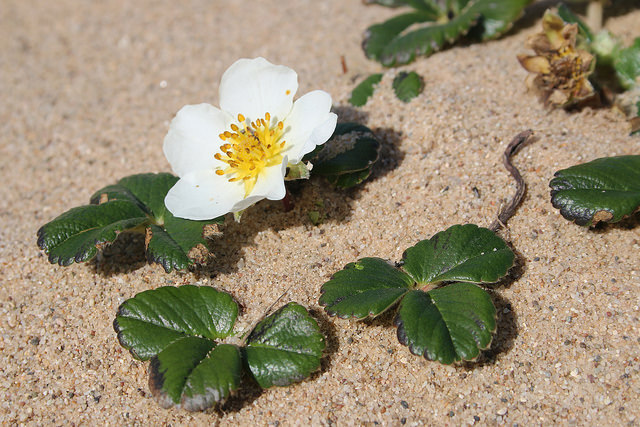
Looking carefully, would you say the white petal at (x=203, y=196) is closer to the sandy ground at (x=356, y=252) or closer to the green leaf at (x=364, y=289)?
the sandy ground at (x=356, y=252)

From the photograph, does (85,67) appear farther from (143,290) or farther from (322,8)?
(143,290)

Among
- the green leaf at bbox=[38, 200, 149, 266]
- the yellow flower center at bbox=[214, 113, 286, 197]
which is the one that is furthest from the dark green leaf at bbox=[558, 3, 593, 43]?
the green leaf at bbox=[38, 200, 149, 266]

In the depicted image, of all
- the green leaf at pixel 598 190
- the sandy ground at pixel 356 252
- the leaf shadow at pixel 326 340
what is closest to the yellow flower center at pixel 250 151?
the sandy ground at pixel 356 252

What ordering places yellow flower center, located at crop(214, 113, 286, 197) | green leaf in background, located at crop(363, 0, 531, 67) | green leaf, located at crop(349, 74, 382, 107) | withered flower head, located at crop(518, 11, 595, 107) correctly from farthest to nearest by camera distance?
1. green leaf in background, located at crop(363, 0, 531, 67)
2. green leaf, located at crop(349, 74, 382, 107)
3. withered flower head, located at crop(518, 11, 595, 107)
4. yellow flower center, located at crop(214, 113, 286, 197)

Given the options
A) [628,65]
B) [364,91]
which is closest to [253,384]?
[364,91]

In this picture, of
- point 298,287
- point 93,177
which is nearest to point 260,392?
point 298,287

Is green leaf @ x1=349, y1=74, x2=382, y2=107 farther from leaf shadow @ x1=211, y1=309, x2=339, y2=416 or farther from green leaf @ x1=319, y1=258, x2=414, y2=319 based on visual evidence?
leaf shadow @ x1=211, y1=309, x2=339, y2=416

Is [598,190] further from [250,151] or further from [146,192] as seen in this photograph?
[146,192]

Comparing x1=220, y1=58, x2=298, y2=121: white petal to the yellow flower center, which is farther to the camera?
x1=220, y1=58, x2=298, y2=121: white petal
